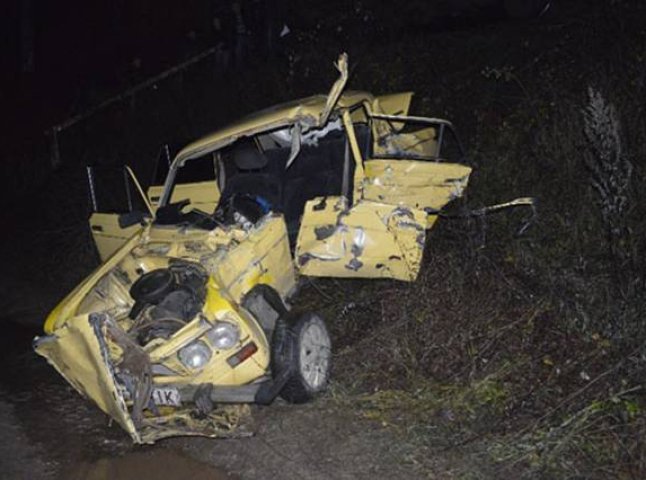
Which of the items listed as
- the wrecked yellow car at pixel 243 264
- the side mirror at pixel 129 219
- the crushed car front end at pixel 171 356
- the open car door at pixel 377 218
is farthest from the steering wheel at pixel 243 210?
the side mirror at pixel 129 219

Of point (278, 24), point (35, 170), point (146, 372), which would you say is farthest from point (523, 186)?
point (35, 170)

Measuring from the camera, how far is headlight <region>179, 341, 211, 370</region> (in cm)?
449

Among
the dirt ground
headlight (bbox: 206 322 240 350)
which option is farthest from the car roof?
the dirt ground

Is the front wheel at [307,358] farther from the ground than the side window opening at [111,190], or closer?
farther from the ground

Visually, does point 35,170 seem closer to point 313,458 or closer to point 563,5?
point 563,5

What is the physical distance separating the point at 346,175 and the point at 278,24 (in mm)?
7642

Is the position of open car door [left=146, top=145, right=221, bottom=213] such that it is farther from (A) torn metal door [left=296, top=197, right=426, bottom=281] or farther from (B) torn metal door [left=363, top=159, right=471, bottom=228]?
(B) torn metal door [left=363, top=159, right=471, bottom=228]

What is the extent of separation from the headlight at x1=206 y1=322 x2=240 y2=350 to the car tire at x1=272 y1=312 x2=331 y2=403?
29 cm

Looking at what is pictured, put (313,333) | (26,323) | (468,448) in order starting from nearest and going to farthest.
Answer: (468,448), (313,333), (26,323)

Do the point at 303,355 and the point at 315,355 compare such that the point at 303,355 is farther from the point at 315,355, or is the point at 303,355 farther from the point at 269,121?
the point at 269,121

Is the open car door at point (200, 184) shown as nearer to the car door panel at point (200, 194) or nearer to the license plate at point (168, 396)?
the car door panel at point (200, 194)

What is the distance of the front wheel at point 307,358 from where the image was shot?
180 inches

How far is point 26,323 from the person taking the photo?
8125mm

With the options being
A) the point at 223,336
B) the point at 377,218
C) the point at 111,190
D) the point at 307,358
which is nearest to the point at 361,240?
the point at 377,218
